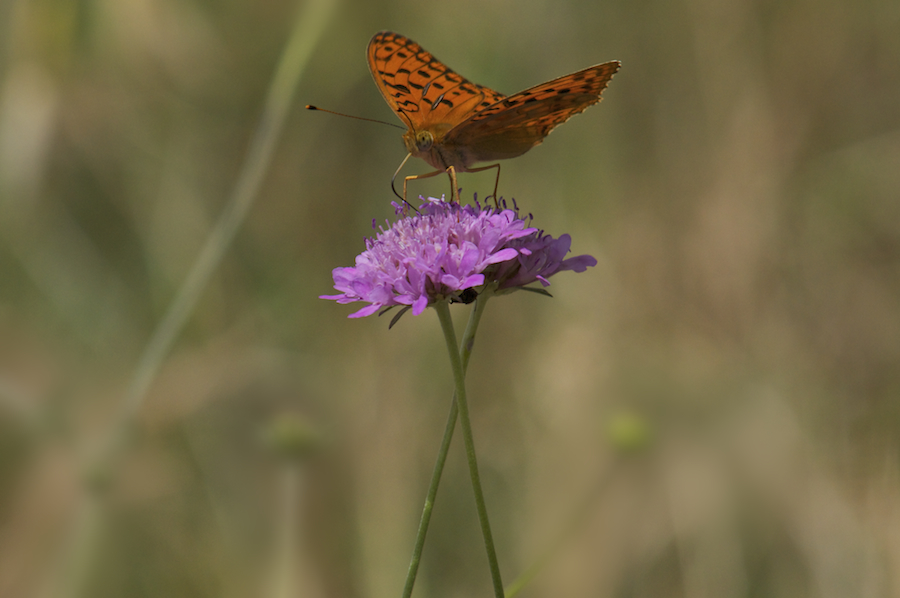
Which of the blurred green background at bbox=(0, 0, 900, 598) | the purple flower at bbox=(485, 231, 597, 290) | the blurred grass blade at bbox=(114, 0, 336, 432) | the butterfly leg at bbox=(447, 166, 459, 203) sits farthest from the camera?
the blurred green background at bbox=(0, 0, 900, 598)

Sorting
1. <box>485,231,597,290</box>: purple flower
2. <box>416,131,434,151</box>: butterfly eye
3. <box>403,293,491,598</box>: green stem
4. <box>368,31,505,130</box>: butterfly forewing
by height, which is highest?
<box>368,31,505,130</box>: butterfly forewing

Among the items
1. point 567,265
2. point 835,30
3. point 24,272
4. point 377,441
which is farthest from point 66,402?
point 835,30

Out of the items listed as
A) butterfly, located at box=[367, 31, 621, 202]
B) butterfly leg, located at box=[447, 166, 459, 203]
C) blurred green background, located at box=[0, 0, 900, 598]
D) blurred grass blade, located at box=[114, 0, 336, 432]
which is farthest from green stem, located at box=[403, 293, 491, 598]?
blurred grass blade, located at box=[114, 0, 336, 432]

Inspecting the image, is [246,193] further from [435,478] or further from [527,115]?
[435,478]

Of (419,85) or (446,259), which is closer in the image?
(446,259)

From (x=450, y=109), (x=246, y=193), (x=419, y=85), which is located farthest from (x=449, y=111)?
(x=246, y=193)

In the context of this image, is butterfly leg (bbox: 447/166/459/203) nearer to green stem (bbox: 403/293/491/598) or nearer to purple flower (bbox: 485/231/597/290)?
purple flower (bbox: 485/231/597/290)

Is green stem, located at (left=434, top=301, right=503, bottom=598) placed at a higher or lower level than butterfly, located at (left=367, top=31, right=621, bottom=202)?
lower
